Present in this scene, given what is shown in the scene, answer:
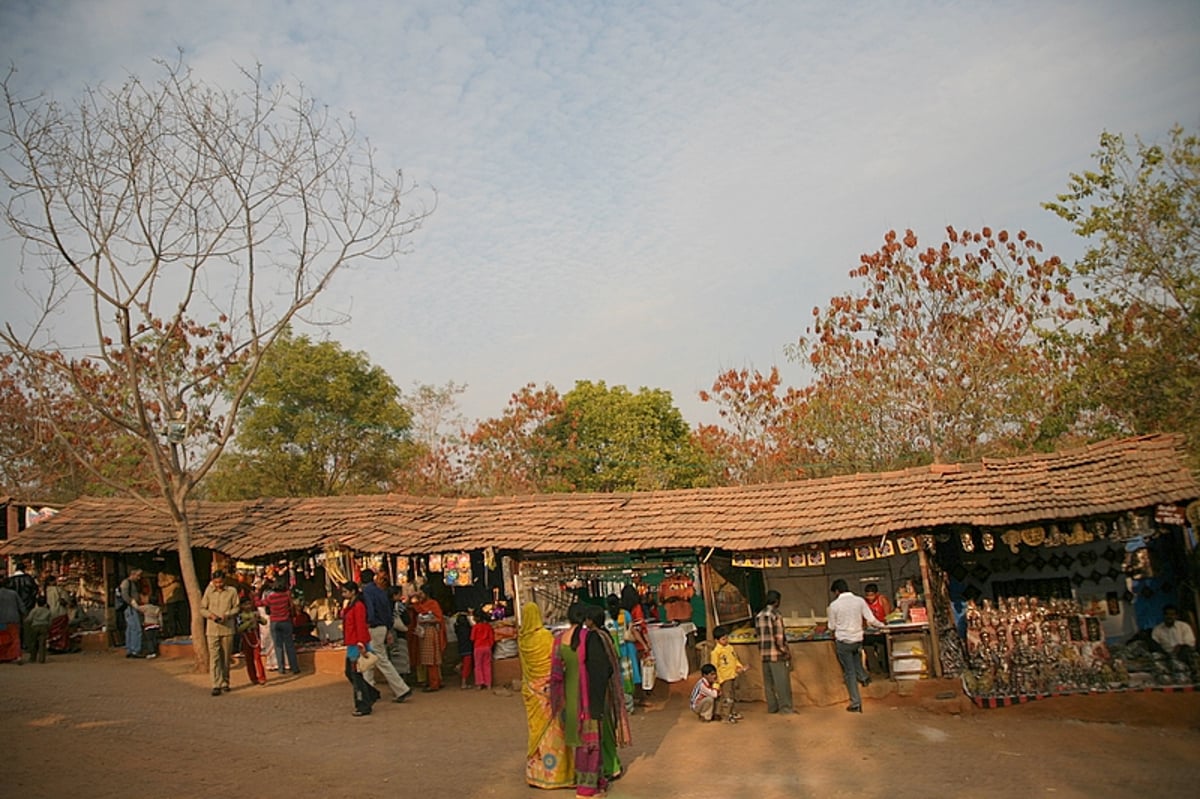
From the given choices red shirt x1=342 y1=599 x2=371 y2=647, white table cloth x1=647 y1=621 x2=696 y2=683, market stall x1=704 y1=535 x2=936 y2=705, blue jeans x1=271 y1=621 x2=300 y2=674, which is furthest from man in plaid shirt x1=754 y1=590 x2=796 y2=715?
blue jeans x1=271 y1=621 x2=300 y2=674

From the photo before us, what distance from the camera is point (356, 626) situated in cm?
1173

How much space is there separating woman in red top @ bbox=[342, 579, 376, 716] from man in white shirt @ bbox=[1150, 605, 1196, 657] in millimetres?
9395

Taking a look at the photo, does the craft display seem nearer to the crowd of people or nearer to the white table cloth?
the white table cloth

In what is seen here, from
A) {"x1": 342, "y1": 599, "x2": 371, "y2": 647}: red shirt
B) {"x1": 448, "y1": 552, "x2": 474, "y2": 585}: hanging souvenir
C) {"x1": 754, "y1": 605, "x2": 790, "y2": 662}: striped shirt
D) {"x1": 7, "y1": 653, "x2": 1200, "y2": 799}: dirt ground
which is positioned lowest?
{"x1": 7, "y1": 653, "x2": 1200, "y2": 799}: dirt ground

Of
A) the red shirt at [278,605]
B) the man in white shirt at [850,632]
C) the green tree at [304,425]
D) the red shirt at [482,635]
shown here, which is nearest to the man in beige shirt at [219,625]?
the red shirt at [278,605]

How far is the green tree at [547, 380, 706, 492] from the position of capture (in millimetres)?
31422

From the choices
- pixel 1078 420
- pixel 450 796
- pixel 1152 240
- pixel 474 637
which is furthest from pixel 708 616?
pixel 1078 420

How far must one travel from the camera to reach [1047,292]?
22.0 m

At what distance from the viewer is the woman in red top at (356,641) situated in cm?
1166

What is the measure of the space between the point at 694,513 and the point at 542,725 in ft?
19.9

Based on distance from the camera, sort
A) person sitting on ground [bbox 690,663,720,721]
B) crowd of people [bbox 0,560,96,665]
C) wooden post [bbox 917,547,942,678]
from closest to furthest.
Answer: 1. person sitting on ground [bbox 690,663,720,721]
2. wooden post [bbox 917,547,942,678]
3. crowd of people [bbox 0,560,96,665]

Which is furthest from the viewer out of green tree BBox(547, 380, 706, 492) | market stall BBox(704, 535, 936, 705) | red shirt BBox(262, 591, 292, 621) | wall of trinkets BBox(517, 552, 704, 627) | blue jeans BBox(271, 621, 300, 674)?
green tree BBox(547, 380, 706, 492)

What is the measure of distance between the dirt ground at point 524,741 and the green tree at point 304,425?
14.8 m

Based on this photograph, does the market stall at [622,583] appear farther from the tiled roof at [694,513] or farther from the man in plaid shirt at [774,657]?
the man in plaid shirt at [774,657]
